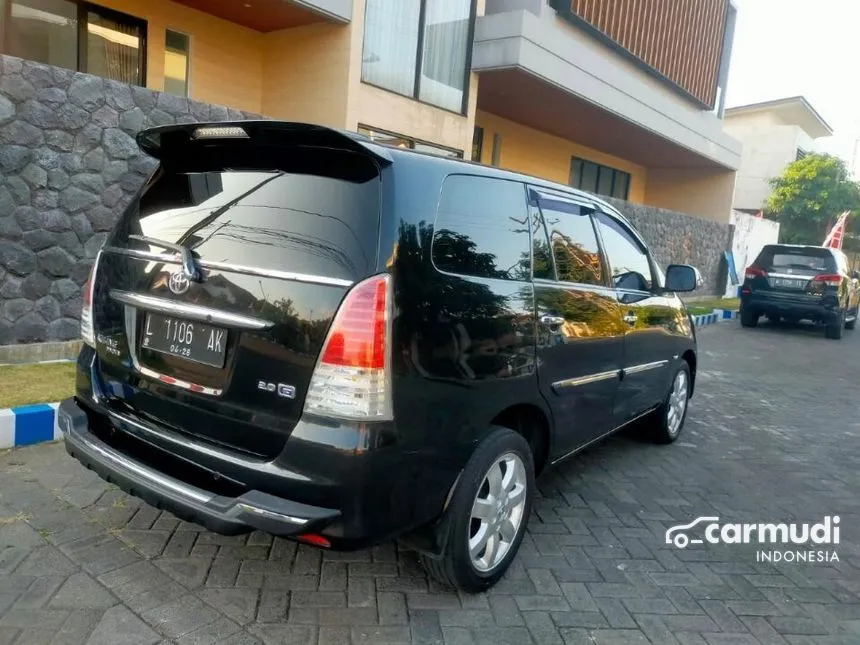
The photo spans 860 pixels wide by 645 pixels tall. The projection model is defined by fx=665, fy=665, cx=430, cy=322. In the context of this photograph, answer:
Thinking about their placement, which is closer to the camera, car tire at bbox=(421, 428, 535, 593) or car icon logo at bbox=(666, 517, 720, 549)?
car tire at bbox=(421, 428, 535, 593)

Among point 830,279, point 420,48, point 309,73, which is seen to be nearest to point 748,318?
point 830,279

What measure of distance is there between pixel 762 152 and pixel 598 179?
19615mm

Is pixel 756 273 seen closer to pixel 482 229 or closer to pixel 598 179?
pixel 598 179

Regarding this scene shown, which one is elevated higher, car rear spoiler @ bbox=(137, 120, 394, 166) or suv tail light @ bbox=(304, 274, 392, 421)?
car rear spoiler @ bbox=(137, 120, 394, 166)

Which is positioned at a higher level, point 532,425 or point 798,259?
point 798,259

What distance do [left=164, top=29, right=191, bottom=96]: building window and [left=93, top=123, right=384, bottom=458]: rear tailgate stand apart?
821cm

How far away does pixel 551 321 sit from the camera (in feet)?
10.6

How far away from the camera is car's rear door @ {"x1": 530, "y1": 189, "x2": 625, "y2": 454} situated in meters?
3.24

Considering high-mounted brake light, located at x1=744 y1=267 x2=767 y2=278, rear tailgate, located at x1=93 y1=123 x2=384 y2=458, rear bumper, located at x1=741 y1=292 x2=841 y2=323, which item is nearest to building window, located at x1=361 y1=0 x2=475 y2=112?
Result: high-mounted brake light, located at x1=744 y1=267 x2=767 y2=278

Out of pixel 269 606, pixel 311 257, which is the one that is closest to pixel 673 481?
pixel 269 606

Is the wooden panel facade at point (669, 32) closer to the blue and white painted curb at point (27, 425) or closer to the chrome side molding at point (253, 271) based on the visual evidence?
the blue and white painted curb at point (27, 425)

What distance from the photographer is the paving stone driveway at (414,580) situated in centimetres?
259

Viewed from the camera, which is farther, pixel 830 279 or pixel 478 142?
pixel 478 142

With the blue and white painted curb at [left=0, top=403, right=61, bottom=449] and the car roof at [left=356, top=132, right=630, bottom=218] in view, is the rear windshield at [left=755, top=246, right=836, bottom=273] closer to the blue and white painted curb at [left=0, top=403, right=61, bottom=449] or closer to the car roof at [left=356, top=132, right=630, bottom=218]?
the car roof at [left=356, top=132, right=630, bottom=218]
